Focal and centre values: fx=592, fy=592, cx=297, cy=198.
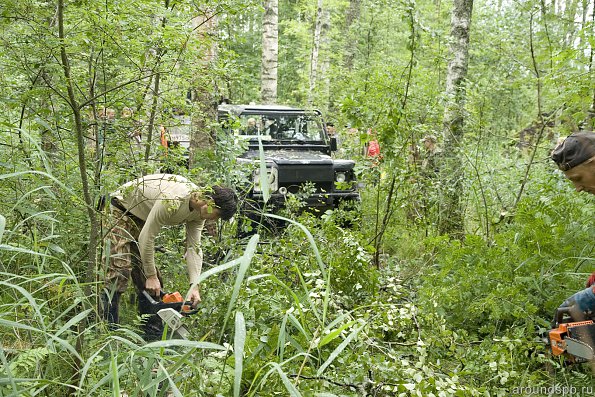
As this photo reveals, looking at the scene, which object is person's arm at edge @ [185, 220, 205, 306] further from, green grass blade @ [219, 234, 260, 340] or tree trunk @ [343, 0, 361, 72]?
tree trunk @ [343, 0, 361, 72]

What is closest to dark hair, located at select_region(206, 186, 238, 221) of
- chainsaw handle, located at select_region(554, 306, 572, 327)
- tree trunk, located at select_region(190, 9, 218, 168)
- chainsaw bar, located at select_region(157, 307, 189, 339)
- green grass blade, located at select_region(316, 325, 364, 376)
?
chainsaw bar, located at select_region(157, 307, 189, 339)

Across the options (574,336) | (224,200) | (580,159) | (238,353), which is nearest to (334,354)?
(238,353)

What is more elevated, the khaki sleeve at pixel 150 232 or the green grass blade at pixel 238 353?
the green grass blade at pixel 238 353

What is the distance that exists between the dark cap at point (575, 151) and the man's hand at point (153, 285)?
2767mm

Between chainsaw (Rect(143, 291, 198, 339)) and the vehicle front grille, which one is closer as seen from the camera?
chainsaw (Rect(143, 291, 198, 339))

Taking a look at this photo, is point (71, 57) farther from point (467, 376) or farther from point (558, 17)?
point (558, 17)

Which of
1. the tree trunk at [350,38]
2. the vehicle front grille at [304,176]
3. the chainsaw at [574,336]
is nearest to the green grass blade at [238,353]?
the chainsaw at [574,336]

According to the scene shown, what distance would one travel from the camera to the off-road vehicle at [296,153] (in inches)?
304

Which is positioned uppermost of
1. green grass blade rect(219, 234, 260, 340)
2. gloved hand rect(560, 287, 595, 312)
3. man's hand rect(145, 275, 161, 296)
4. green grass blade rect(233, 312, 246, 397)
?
green grass blade rect(219, 234, 260, 340)

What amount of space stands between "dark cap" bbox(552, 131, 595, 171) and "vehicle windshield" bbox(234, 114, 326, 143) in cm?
579

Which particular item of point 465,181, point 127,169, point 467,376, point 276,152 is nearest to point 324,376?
point 467,376

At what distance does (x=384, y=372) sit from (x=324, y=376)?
14.8 inches

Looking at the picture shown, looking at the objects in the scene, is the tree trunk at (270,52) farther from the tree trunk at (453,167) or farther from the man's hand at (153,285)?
the man's hand at (153,285)

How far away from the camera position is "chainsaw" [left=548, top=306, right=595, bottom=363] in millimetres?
2582
